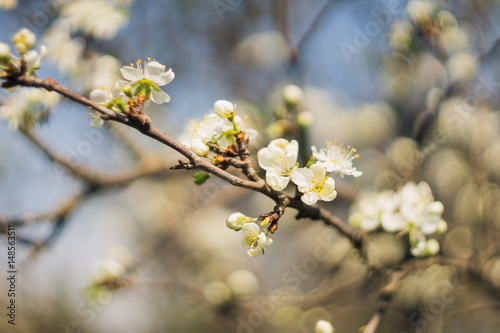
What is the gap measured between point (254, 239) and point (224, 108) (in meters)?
0.39

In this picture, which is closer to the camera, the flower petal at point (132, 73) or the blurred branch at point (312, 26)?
the flower petal at point (132, 73)

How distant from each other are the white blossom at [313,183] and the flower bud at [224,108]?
26 cm

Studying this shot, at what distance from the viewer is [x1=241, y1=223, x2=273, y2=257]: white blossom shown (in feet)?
3.42

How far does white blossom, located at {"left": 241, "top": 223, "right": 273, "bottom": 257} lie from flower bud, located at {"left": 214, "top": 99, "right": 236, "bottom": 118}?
12.8 inches

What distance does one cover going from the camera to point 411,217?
1.46 m

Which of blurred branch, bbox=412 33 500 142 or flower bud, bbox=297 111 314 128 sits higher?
blurred branch, bbox=412 33 500 142

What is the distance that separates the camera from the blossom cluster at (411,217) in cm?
144

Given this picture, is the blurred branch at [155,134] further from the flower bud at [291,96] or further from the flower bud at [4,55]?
the flower bud at [291,96]

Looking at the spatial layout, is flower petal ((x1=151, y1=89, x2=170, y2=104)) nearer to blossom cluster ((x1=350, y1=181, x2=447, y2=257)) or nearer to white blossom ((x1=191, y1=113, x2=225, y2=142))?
white blossom ((x1=191, y1=113, x2=225, y2=142))

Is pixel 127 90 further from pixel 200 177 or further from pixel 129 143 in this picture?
pixel 129 143

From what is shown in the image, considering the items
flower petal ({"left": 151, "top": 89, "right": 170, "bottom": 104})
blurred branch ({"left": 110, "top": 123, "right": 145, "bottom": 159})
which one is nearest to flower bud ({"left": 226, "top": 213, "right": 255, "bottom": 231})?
flower petal ({"left": 151, "top": 89, "right": 170, "bottom": 104})

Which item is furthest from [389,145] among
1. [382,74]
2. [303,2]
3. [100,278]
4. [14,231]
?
[14,231]

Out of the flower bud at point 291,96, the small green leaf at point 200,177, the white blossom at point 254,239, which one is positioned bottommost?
the white blossom at point 254,239

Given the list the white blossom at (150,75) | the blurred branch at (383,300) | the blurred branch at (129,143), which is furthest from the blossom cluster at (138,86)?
the blurred branch at (129,143)
